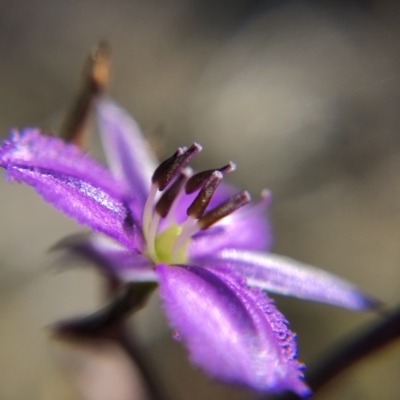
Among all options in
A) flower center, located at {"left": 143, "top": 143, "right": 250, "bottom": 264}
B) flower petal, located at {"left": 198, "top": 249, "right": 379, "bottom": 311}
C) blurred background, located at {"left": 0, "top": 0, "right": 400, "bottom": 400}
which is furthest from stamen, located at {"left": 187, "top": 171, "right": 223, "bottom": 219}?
blurred background, located at {"left": 0, "top": 0, "right": 400, "bottom": 400}

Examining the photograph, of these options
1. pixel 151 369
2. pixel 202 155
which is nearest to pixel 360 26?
pixel 202 155

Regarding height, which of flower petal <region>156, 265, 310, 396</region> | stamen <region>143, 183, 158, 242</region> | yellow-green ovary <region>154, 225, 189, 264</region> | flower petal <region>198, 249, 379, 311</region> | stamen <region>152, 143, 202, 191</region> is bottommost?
flower petal <region>198, 249, 379, 311</region>

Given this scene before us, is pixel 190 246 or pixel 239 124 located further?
pixel 239 124

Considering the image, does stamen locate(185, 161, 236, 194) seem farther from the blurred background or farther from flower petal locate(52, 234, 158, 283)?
the blurred background

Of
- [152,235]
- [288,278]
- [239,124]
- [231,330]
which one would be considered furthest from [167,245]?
[239,124]

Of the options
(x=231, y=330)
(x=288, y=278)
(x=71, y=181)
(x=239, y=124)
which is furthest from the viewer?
(x=239, y=124)

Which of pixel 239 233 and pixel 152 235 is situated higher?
pixel 152 235

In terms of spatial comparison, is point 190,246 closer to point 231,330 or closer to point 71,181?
point 71,181
